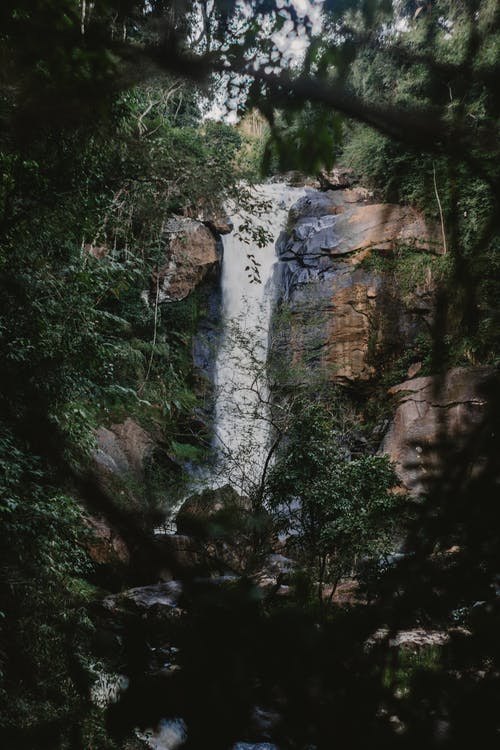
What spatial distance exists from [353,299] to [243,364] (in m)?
4.16

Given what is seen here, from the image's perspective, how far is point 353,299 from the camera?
41.6 feet

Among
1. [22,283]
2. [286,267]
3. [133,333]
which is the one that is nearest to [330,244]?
[286,267]

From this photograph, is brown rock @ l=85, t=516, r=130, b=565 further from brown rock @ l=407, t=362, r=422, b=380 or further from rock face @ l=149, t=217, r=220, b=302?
brown rock @ l=407, t=362, r=422, b=380

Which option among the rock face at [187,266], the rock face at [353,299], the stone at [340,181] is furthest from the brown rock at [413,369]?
the stone at [340,181]

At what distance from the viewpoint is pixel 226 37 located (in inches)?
58.1

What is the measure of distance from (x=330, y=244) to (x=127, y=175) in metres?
9.11

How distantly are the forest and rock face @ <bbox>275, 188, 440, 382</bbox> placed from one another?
0.59 metres

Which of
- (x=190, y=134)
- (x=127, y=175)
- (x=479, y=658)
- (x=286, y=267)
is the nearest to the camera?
(x=479, y=658)

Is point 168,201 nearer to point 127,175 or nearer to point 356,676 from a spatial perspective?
point 127,175

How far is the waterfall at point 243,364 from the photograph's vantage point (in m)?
8.69

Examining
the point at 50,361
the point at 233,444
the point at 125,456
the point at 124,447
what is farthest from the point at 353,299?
the point at 50,361

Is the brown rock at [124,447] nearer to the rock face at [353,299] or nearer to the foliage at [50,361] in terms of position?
the rock face at [353,299]

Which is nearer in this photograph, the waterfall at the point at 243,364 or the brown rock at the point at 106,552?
the brown rock at the point at 106,552

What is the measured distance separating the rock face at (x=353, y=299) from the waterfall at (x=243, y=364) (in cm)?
110
